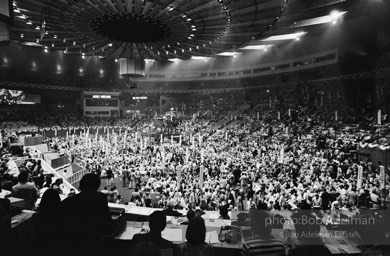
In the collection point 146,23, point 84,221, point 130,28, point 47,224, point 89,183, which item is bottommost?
point 47,224

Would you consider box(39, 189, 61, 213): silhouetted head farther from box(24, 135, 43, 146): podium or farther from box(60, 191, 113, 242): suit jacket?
box(24, 135, 43, 146): podium

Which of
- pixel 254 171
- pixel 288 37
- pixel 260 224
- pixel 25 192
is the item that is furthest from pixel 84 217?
pixel 288 37

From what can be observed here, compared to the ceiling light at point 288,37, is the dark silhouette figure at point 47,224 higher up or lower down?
lower down

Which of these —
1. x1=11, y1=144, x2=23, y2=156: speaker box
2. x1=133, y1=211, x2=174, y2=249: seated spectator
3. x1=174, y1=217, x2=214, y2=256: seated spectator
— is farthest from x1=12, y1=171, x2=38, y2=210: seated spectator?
x1=11, y1=144, x2=23, y2=156: speaker box

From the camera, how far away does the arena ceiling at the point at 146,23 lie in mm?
9000

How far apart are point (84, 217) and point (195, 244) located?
1162mm

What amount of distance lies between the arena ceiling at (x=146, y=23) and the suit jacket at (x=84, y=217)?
24.3 ft

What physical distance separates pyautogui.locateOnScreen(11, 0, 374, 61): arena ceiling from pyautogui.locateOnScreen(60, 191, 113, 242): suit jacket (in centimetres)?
742

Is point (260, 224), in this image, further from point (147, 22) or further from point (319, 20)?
point (319, 20)

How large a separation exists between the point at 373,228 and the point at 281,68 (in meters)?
33.2

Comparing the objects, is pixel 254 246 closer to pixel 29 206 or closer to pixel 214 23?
pixel 29 206

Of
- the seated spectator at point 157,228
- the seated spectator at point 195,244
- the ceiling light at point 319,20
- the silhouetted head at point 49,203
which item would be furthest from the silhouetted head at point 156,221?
the ceiling light at point 319,20

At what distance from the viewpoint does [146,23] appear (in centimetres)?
1002

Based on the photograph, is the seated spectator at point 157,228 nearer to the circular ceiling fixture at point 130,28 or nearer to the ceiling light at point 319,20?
the circular ceiling fixture at point 130,28
